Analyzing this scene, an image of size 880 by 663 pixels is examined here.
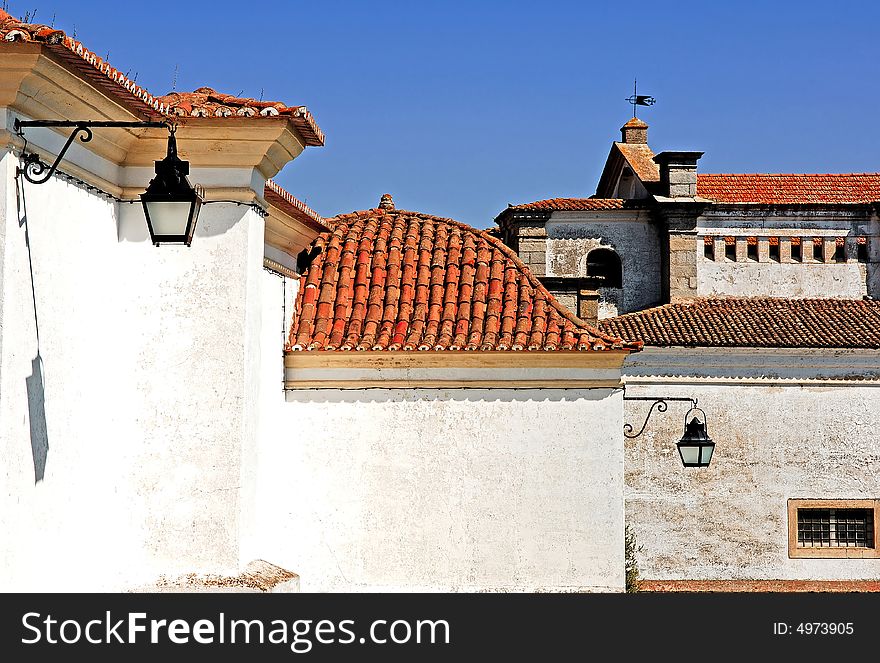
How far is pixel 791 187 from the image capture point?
2775cm

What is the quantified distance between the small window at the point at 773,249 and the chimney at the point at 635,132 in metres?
6.07

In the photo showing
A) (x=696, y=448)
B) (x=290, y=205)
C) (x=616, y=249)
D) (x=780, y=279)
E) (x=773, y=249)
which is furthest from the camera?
(x=616, y=249)

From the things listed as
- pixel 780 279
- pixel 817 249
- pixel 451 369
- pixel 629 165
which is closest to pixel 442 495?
pixel 451 369

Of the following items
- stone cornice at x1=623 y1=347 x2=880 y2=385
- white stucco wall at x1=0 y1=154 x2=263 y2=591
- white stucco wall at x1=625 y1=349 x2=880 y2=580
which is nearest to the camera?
white stucco wall at x1=0 y1=154 x2=263 y2=591

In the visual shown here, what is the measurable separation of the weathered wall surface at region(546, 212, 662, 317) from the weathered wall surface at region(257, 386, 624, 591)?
17715 mm

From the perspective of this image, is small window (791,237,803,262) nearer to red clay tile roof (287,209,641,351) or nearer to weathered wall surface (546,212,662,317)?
weathered wall surface (546,212,662,317)

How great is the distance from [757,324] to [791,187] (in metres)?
6.74

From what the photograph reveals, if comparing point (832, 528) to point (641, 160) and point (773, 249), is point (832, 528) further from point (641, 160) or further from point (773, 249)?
point (641, 160)

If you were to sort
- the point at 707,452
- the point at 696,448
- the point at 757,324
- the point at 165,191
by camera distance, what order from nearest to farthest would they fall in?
1. the point at 165,191
2. the point at 696,448
3. the point at 707,452
4. the point at 757,324

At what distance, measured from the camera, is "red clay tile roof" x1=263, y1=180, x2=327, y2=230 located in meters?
7.54

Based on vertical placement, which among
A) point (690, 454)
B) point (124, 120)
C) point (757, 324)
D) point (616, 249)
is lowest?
point (690, 454)

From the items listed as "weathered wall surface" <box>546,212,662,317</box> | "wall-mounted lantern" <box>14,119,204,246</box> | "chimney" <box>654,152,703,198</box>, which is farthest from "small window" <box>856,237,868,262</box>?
"wall-mounted lantern" <box>14,119,204,246</box>

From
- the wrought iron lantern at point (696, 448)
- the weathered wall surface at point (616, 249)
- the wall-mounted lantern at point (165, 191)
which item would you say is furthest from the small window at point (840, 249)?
the wall-mounted lantern at point (165, 191)

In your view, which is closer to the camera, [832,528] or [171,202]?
[171,202]
